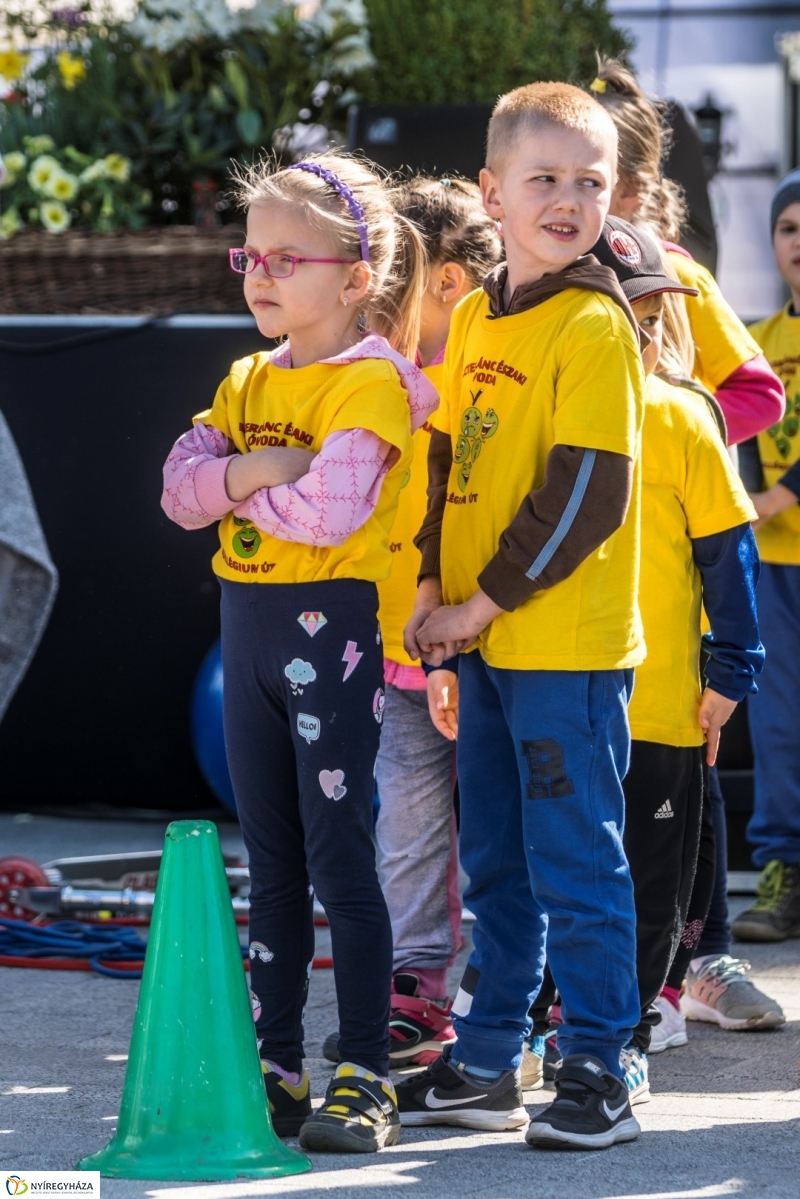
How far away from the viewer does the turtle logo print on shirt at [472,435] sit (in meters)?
2.18

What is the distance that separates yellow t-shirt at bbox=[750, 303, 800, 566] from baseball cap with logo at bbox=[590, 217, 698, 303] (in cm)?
125

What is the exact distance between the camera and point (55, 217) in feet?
15.2

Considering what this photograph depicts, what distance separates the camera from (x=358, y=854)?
2.12 meters

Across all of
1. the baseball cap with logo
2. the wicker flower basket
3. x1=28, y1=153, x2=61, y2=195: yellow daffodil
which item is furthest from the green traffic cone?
x1=28, y1=153, x2=61, y2=195: yellow daffodil

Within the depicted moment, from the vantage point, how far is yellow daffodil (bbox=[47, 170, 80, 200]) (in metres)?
4.67

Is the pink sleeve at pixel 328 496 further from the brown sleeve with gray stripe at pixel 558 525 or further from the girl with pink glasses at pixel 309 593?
the brown sleeve with gray stripe at pixel 558 525

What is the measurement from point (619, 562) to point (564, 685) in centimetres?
18

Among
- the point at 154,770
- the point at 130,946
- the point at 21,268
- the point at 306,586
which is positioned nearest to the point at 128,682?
the point at 154,770

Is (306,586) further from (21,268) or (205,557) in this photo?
(21,268)

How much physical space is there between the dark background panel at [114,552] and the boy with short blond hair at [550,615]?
2303mm

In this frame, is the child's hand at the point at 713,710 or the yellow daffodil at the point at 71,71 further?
the yellow daffodil at the point at 71,71

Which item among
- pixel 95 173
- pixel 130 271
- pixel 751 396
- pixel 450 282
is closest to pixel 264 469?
pixel 450 282

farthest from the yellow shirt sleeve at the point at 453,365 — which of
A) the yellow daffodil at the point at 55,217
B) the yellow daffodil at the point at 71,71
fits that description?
the yellow daffodil at the point at 71,71

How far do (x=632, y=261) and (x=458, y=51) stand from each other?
9.30 feet
